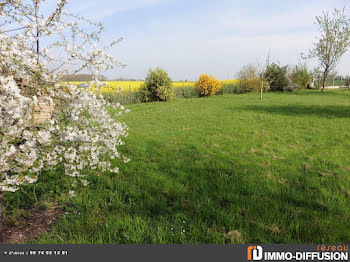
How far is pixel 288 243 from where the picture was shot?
2.63 meters

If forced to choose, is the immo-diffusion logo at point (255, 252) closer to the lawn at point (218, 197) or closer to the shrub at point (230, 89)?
the lawn at point (218, 197)

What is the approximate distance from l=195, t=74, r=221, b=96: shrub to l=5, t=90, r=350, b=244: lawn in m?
19.4

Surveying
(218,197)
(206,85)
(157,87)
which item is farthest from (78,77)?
(206,85)

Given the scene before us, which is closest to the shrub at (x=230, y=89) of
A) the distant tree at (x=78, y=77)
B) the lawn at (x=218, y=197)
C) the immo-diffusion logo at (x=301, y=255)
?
the lawn at (x=218, y=197)

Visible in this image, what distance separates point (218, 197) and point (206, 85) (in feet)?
75.2

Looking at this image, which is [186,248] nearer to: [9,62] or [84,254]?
[84,254]

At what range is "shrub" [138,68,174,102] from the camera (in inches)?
808

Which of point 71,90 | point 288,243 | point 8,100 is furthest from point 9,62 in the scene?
point 288,243

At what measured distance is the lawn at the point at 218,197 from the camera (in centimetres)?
285

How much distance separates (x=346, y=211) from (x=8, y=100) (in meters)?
4.73

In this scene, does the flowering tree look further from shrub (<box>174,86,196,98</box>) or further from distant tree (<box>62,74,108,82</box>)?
shrub (<box>174,86,196,98</box>)

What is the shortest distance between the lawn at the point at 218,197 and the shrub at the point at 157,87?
14229 millimetres

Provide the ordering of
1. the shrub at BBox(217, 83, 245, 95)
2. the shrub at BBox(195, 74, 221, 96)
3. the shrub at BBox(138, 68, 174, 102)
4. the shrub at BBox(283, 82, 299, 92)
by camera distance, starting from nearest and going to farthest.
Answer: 1. the shrub at BBox(138, 68, 174, 102)
2. the shrub at BBox(195, 74, 221, 96)
3. the shrub at BBox(217, 83, 245, 95)
4. the shrub at BBox(283, 82, 299, 92)

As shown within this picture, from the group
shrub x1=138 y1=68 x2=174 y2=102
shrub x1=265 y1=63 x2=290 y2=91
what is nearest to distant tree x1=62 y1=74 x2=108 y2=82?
shrub x1=138 y1=68 x2=174 y2=102
